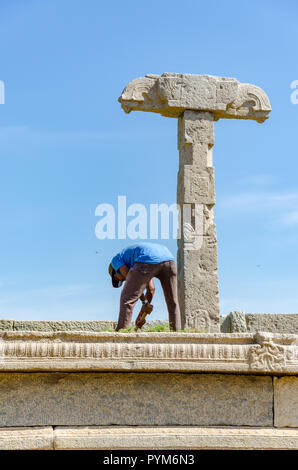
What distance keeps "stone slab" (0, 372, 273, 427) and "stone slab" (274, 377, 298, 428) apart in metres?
0.05

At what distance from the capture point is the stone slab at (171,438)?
477 cm

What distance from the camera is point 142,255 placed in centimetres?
709

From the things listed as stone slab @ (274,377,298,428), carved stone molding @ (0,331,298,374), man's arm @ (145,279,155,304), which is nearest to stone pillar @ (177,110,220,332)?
man's arm @ (145,279,155,304)

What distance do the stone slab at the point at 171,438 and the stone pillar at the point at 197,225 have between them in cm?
384

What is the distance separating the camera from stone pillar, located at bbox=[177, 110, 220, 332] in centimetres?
889

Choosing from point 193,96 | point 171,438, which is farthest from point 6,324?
point 171,438

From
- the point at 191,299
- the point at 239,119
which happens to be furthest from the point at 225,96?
the point at 191,299

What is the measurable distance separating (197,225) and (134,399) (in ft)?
14.2

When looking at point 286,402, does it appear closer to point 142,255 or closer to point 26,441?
point 26,441

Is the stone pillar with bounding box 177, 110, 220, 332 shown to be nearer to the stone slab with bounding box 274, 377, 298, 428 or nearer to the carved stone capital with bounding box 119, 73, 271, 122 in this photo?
the carved stone capital with bounding box 119, 73, 271, 122

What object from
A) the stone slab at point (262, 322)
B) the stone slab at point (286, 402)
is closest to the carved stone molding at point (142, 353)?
the stone slab at point (286, 402)

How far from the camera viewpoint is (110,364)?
4.84 meters

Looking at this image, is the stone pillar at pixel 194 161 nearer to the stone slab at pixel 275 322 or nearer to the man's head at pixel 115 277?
the stone slab at pixel 275 322
